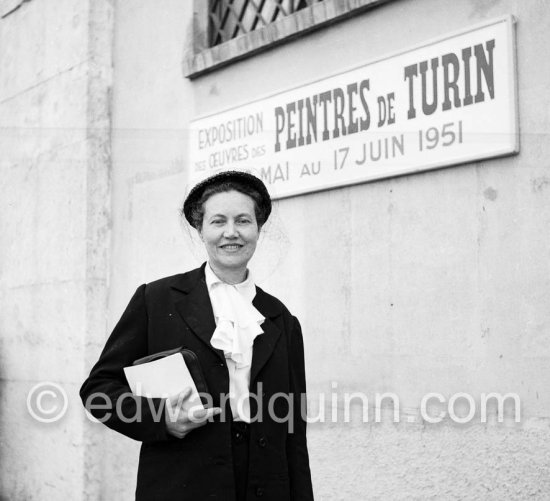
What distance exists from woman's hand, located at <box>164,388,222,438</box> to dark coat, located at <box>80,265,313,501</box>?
0.03m

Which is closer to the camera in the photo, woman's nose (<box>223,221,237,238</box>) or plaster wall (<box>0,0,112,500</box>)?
woman's nose (<box>223,221,237,238</box>)

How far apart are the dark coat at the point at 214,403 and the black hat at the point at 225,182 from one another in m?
0.23

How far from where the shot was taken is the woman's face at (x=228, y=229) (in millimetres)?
2779

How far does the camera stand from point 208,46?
19.4ft

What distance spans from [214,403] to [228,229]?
0.56 metres

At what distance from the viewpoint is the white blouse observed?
268 cm

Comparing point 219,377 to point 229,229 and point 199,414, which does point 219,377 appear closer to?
point 199,414

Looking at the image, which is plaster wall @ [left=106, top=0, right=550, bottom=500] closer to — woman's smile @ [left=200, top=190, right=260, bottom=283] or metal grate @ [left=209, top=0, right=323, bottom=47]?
metal grate @ [left=209, top=0, right=323, bottom=47]

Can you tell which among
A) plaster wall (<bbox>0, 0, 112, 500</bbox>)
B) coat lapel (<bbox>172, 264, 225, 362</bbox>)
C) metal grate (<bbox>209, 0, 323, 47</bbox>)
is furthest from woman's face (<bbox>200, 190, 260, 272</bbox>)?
plaster wall (<bbox>0, 0, 112, 500</bbox>)

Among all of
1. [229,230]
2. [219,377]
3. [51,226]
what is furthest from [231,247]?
[51,226]

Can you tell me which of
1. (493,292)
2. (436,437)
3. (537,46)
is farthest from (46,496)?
(537,46)

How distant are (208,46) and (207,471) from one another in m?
3.94

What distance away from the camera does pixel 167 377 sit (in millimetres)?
2580

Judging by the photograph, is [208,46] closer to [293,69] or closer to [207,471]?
[293,69]
